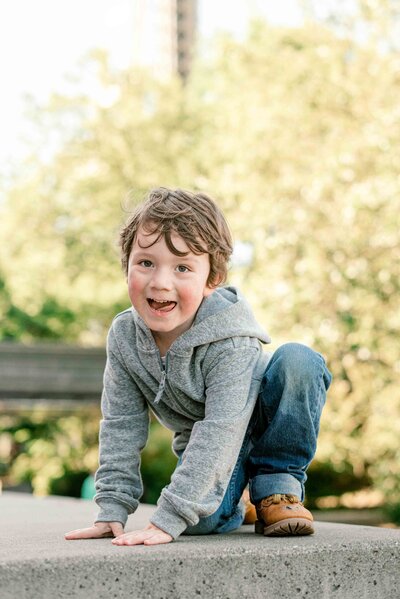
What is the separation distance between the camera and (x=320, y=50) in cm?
1136

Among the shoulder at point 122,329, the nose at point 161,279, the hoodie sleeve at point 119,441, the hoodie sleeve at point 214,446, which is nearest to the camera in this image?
the hoodie sleeve at point 214,446

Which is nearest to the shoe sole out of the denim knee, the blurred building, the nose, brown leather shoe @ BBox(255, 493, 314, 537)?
brown leather shoe @ BBox(255, 493, 314, 537)

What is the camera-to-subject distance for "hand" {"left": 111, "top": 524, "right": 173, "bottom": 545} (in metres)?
2.31

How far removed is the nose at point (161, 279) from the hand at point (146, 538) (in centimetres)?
66

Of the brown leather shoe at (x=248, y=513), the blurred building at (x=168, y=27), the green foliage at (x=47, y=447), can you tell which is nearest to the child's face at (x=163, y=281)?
the brown leather shoe at (x=248, y=513)

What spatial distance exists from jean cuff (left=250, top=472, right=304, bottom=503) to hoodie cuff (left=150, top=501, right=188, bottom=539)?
0.35 meters

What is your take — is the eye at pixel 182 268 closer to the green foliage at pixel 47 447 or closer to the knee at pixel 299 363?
the knee at pixel 299 363

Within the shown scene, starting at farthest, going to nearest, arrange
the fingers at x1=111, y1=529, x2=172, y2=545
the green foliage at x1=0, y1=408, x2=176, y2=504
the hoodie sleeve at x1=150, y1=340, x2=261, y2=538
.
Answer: the green foliage at x1=0, y1=408, x2=176, y2=504 < the hoodie sleeve at x1=150, y1=340, x2=261, y2=538 < the fingers at x1=111, y1=529, x2=172, y2=545

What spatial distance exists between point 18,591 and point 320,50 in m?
10.3

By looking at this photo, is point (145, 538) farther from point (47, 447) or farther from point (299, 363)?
point (47, 447)

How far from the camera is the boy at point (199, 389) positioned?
8.31 ft

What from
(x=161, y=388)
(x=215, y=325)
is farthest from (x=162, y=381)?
(x=215, y=325)

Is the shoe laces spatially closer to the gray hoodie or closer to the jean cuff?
the jean cuff

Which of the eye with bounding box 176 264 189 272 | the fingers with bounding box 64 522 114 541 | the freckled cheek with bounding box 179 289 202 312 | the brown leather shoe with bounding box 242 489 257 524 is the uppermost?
the eye with bounding box 176 264 189 272
